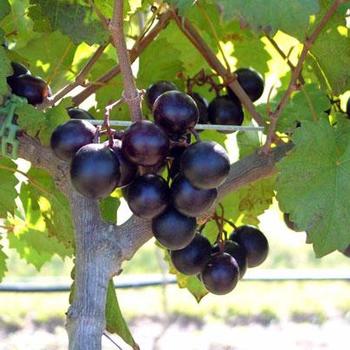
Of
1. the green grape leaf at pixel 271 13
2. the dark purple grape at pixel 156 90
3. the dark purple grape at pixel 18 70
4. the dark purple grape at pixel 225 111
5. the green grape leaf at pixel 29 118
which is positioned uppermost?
the dark purple grape at pixel 225 111

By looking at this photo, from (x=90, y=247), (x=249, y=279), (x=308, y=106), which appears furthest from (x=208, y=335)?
(x=90, y=247)

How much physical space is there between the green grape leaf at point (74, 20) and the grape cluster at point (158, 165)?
0.20m

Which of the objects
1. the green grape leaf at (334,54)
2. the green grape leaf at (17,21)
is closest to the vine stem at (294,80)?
the green grape leaf at (334,54)

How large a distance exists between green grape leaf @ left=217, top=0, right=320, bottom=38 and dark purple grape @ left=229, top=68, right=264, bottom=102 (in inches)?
16.9

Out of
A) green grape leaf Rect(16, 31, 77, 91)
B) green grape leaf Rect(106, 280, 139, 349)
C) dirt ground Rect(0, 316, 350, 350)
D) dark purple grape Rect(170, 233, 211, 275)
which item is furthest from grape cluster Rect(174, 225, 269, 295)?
dirt ground Rect(0, 316, 350, 350)

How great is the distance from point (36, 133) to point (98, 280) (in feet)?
0.73

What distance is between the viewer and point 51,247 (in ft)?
5.44

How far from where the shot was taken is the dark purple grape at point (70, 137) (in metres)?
1.00

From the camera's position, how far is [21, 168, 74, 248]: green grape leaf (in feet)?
4.44

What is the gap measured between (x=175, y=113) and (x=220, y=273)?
29 centimetres

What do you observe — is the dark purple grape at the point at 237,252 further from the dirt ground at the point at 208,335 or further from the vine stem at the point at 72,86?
the dirt ground at the point at 208,335

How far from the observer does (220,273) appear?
46.4 inches

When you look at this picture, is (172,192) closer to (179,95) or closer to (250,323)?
(179,95)

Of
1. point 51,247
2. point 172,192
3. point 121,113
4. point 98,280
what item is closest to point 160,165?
point 172,192
